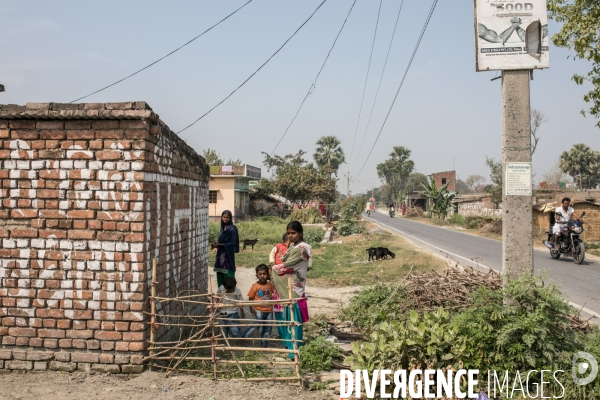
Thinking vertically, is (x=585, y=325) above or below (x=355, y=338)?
above

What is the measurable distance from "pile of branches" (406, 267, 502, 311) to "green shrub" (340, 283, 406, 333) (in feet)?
0.58

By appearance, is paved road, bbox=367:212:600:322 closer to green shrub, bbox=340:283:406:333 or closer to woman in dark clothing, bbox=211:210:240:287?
green shrub, bbox=340:283:406:333

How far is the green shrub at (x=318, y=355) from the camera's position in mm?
5469

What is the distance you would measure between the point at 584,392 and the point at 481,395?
0.90 metres

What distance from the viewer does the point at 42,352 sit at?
534cm

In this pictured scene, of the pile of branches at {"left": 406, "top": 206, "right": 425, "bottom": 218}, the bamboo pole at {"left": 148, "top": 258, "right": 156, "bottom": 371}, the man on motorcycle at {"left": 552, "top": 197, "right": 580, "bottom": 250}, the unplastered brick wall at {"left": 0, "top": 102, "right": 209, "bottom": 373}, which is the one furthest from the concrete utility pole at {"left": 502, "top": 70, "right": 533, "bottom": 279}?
the pile of branches at {"left": 406, "top": 206, "right": 425, "bottom": 218}

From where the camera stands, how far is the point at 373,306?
22.5ft

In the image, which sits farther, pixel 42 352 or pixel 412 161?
pixel 412 161

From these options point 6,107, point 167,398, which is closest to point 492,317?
point 167,398

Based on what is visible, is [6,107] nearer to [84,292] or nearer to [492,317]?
[84,292]

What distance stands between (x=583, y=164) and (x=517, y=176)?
53.7m

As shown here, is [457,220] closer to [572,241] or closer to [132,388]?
[572,241]

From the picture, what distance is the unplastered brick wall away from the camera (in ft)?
17.3

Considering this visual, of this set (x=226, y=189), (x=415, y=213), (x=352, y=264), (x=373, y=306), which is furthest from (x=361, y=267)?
(x=415, y=213)
